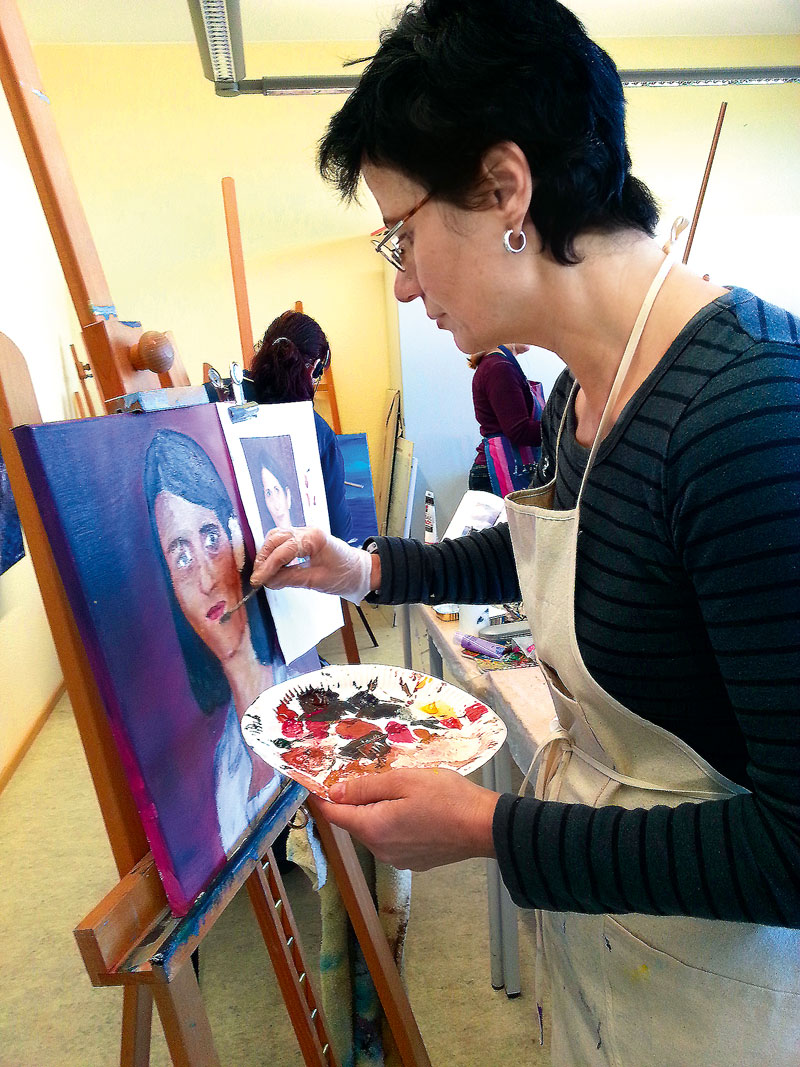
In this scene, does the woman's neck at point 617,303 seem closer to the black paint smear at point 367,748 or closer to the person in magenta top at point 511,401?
the black paint smear at point 367,748

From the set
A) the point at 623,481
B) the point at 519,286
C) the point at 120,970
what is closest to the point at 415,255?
the point at 519,286

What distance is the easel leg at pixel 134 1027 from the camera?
904 mm

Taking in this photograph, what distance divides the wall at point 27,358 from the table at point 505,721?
2.01 metres

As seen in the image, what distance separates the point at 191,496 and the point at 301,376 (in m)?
1.21

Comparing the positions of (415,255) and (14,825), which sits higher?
(415,255)

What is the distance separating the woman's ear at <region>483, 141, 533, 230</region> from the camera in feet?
1.96

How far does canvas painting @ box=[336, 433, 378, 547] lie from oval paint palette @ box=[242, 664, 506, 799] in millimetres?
2568

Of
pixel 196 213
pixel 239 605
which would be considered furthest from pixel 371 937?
pixel 196 213

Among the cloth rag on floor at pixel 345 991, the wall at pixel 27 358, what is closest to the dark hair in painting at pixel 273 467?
the cloth rag on floor at pixel 345 991

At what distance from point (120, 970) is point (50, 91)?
461 centimetres

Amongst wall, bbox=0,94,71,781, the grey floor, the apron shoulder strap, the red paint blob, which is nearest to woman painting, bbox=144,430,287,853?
the red paint blob

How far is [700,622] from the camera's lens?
581 mm

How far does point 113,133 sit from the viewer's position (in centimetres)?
406

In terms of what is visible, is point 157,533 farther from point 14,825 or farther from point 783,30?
point 783,30
